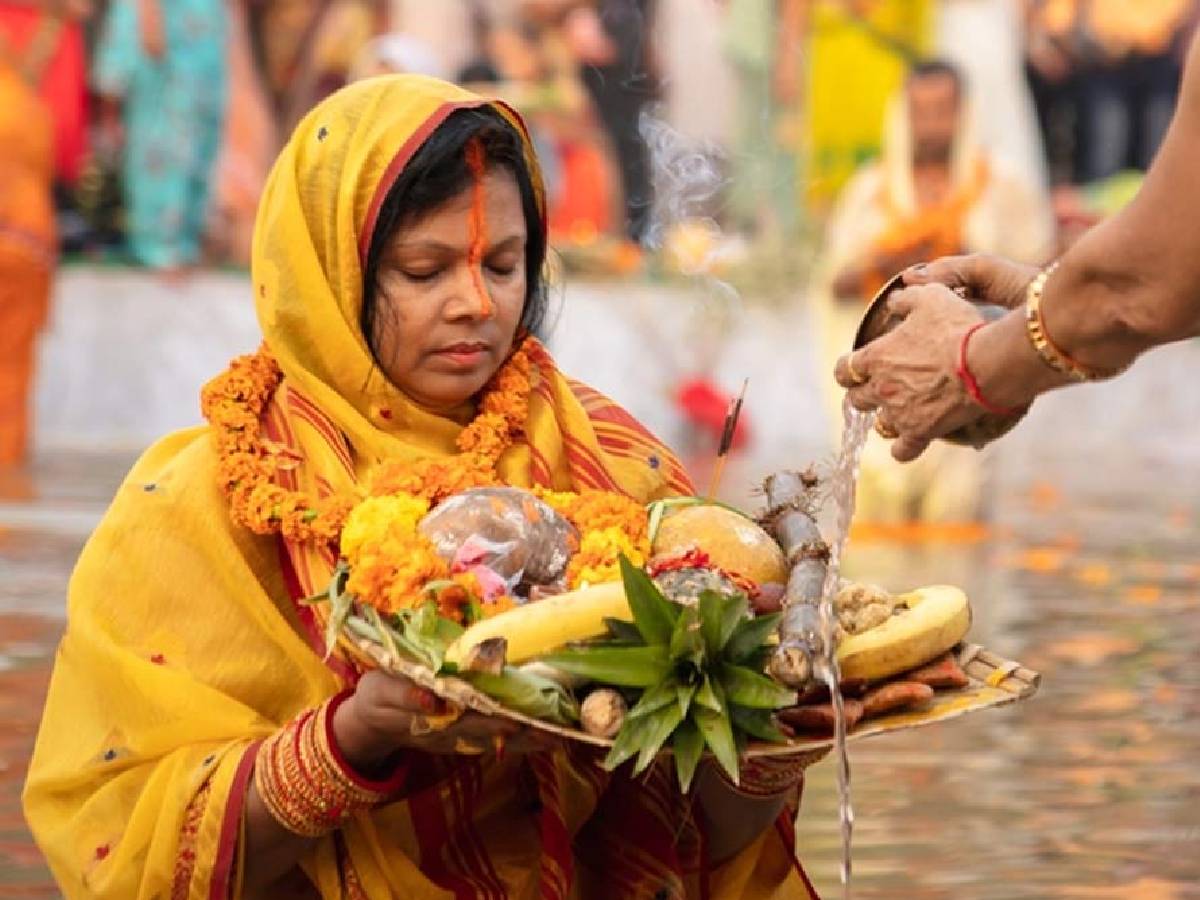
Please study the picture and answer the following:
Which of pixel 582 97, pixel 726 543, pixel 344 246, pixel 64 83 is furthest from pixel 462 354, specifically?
pixel 582 97

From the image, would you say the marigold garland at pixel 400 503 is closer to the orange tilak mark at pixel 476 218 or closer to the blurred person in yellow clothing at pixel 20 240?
the orange tilak mark at pixel 476 218

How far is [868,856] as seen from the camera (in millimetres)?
5492

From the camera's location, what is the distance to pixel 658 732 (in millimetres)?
Result: 2982

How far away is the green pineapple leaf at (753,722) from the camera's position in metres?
3.03

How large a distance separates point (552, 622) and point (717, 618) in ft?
0.67

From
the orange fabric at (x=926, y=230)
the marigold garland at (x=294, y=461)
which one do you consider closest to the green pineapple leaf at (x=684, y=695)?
the marigold garland at (x=294, y=461)

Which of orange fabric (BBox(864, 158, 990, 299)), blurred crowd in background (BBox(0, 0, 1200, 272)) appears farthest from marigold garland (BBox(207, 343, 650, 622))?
blurred crowd in background (BBox(0, 0, 1200, 272))

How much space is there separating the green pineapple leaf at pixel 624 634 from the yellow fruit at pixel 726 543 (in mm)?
227

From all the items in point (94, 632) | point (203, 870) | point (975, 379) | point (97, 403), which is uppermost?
point (975, 379)

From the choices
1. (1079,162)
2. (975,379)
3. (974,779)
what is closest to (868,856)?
(974,779)

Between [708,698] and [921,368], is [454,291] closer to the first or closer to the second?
[921,368]

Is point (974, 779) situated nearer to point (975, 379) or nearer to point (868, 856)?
point (868, 856)

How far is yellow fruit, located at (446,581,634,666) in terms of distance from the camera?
3049mm

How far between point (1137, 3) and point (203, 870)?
63.9 ft
